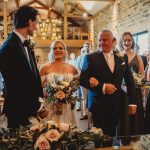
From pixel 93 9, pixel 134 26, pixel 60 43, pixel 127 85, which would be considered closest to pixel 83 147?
pixel 127 85

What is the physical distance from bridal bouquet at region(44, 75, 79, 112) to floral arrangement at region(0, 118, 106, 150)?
4.33 ft

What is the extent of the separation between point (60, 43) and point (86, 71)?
0.93m

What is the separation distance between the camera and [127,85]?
2.89 meters

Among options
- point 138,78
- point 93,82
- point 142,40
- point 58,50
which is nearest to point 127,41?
point 138,78

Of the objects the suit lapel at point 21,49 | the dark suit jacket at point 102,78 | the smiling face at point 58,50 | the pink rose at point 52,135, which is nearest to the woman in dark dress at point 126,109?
the dark suit jacket at point 102,78

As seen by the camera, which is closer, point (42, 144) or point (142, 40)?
point (42, 144)

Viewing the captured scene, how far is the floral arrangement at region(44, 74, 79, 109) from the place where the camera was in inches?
119

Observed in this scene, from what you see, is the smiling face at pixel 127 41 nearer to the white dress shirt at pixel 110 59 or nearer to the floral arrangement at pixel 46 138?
the white dress shirt at pixel 110 59

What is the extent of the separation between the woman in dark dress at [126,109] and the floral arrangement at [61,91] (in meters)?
0.56

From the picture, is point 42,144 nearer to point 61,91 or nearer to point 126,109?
point 61,91

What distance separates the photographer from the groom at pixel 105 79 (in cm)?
272

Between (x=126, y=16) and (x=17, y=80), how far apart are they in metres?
7.39

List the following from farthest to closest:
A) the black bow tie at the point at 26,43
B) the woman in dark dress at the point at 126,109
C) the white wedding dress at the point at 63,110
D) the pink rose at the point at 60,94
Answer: the woman in dark dress at the point at 126,109 → the white wedding dress at the point at 63,110 → the pink rose at the point at 60,94 → the black bow tie at the point at 26,43

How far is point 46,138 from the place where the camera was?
1537mm
